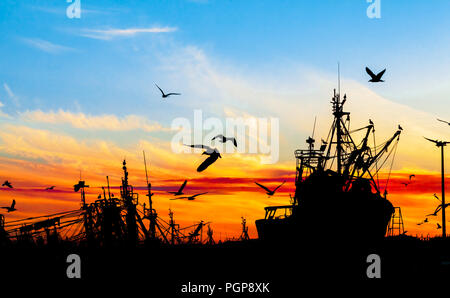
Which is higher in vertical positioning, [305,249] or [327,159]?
[327,159]

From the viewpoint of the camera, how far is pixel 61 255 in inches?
1715

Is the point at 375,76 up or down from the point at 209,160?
up

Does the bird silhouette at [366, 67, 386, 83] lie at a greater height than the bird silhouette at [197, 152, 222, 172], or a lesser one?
greater

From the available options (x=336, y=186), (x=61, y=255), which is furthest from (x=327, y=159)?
Result: (x=61, y=255)

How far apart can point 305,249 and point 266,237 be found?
235 inches

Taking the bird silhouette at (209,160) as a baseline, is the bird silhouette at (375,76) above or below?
above
